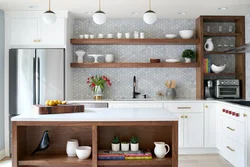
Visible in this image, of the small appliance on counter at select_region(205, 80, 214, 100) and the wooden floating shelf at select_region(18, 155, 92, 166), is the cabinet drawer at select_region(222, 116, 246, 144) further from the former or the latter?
the wooden floating shelf at select_region(18, 155, 92, 166)

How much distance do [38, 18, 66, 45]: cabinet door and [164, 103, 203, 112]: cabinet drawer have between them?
82.1 inches

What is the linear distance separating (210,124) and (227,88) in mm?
768

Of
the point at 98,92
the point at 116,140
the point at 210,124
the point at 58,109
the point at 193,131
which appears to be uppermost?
the point at 98,92

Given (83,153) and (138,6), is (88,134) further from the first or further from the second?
(138,6)

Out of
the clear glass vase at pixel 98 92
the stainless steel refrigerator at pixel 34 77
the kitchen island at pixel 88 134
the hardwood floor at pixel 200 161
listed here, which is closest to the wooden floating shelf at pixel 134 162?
the kitchen island at pixel 88 134

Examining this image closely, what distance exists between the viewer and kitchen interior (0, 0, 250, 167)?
4.18 meters

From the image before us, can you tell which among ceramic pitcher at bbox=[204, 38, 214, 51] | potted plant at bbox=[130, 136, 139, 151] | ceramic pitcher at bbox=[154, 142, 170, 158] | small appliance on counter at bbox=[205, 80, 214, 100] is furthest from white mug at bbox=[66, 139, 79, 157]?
ceramic pitcher at bbox=[204, 38, 214, 51]

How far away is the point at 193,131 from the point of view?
4715mm

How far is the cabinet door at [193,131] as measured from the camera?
4703 millimetres

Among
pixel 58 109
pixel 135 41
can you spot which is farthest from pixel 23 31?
pixel 58 109

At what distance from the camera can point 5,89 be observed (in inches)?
181

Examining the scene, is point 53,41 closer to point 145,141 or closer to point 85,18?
point 85,18

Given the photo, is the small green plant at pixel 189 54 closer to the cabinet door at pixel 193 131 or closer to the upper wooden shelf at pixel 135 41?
the upper wooden shelf at pixel 135 41

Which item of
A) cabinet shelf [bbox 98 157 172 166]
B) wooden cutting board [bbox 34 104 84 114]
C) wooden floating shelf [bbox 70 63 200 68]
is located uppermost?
wooden floating shelf [bbox 70 63 200 68]
